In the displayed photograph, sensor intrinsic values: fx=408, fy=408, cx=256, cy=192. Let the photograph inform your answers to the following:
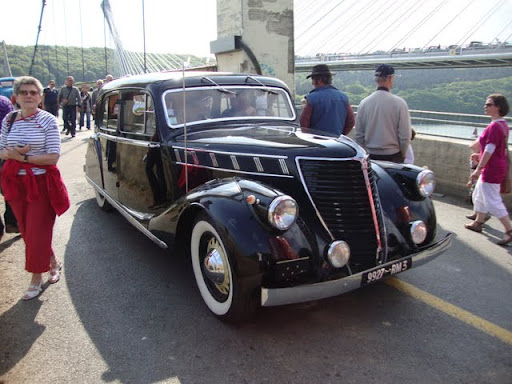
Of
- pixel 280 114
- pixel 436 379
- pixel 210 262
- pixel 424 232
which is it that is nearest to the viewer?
pixel 436 379

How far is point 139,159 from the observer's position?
408 cm

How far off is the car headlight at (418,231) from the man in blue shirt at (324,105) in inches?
74.3

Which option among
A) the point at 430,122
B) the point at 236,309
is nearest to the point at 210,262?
the point at 236,309

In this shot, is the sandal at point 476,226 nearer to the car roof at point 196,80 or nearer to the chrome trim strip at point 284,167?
the car roof at point 196,80

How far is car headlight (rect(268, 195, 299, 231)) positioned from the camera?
2.47 m

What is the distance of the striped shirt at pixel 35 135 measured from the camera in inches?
126

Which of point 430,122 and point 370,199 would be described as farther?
point 430,122

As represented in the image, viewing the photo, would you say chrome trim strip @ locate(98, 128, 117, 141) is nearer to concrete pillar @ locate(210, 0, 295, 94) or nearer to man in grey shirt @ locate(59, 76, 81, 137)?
concrete pillar @ locate(210, 0, 295, 94)

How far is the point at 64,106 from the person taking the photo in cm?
1324

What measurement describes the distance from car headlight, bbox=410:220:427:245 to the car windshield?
5.81ft

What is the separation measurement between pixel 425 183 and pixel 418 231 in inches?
20.1

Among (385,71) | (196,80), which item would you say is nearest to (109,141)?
(196,80)

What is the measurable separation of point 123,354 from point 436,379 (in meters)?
1.82

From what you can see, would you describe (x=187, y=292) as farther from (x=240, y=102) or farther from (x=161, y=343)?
(x=240, y=102)
